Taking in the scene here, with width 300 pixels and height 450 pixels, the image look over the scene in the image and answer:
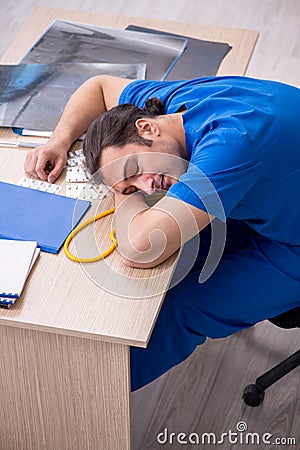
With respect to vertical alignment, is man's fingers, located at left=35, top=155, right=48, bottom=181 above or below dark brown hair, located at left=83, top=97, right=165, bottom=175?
below

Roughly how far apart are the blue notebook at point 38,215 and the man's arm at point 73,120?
3.0 inches

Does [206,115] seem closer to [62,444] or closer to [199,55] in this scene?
[199,55]

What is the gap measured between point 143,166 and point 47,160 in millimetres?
302

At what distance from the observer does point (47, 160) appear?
1.81m

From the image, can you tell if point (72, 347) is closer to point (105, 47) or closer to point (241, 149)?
point (241, 149)

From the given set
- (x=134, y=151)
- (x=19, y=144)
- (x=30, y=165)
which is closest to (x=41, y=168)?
(x=30, y=165)

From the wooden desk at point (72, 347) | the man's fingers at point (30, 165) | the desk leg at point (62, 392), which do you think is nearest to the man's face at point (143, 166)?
the wooden desk at point (72, 347)

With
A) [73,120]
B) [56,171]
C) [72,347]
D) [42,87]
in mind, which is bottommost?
[72,347]

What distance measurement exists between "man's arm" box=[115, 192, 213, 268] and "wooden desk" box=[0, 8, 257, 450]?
0.09ft

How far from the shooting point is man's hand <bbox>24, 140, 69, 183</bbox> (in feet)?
5.87

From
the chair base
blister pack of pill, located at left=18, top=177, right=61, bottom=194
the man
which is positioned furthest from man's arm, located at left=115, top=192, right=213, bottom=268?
the chair base

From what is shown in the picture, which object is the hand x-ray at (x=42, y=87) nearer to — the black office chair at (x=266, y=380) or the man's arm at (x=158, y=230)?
the man's arm at (x=158, y=230)

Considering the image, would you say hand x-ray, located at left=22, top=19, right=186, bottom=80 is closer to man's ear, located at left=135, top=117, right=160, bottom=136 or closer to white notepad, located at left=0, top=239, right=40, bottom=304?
man's ear, located at left=135, top=117, right=160, bottom=136

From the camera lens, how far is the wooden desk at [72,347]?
1.47m
